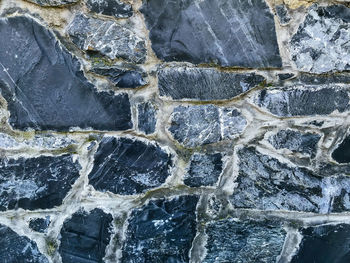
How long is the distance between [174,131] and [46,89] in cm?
49

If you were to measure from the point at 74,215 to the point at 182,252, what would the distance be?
0.46m

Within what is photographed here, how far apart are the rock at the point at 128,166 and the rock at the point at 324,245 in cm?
65

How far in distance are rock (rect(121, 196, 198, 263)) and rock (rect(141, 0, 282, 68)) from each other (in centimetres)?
57

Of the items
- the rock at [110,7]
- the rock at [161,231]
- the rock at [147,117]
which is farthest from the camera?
the rock at [161,231]

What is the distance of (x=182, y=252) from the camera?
1.63m

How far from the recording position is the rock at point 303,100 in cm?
148

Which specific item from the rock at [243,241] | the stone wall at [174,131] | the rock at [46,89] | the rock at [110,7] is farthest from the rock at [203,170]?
the rock at [110,7]

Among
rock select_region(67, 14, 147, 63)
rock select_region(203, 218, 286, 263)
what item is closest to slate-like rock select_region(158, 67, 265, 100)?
rock select_region(67, 14, 147, 63)

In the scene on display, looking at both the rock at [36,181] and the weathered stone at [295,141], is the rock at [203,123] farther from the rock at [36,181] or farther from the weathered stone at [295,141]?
the rock at [36,181]

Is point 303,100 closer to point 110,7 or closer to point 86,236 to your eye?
point 110,7

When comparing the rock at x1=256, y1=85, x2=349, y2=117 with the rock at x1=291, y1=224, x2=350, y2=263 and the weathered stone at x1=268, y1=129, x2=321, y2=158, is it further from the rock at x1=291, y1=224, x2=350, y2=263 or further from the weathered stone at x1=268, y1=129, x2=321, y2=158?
the rock at x1=291, y1=224, x2=350, y2=263

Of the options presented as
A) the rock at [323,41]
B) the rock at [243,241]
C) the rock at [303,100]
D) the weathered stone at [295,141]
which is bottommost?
the rock at [243,241]

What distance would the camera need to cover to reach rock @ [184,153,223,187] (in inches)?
60.7

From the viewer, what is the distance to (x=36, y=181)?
60.0 inches
